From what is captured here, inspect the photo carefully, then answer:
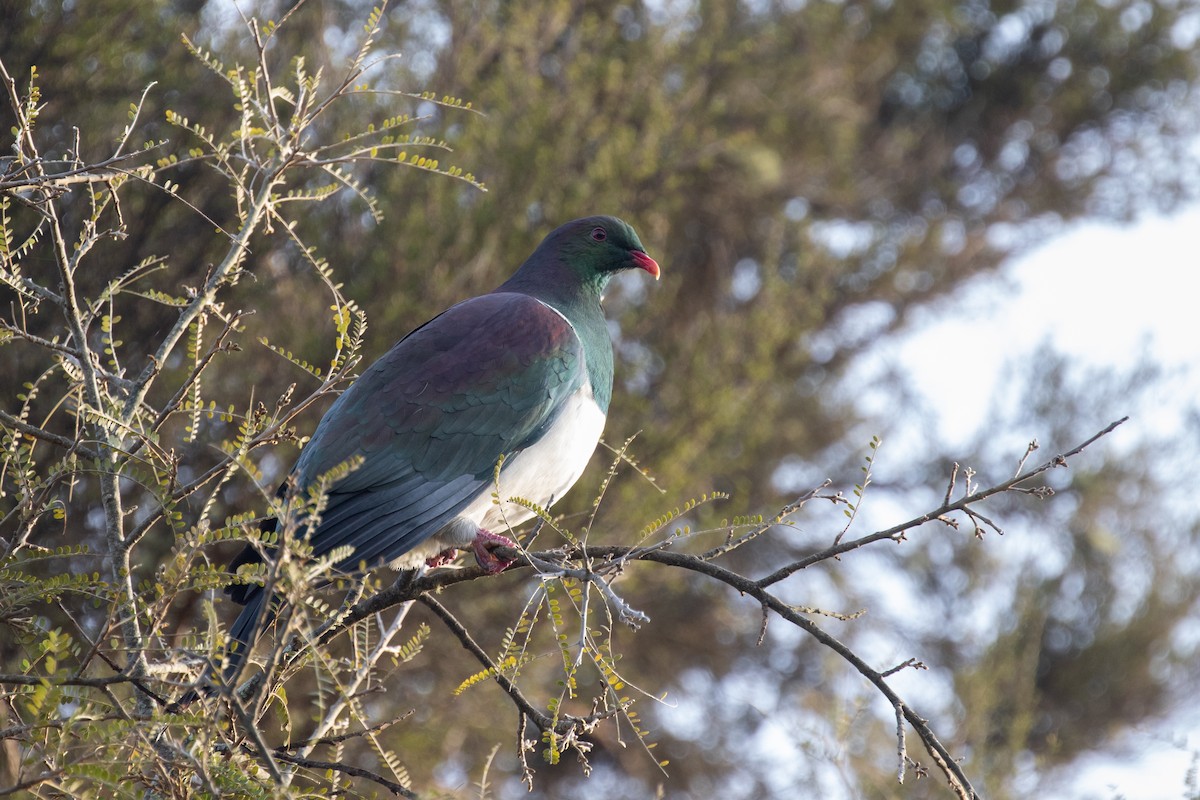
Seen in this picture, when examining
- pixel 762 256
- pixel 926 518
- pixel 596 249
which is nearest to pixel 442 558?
pixel 596 249

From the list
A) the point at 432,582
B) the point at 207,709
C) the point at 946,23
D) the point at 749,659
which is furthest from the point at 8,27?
the point at 946,23

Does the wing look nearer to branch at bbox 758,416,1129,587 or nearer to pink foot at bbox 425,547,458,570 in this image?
pink foot at bbox 425,547,458,570

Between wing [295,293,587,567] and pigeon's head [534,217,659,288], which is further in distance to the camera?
pigeon's head [534,217,659,288]

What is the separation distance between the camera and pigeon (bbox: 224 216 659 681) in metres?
3.28

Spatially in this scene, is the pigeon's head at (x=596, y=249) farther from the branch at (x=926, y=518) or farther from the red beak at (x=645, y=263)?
the branch at (x=926, y=518)

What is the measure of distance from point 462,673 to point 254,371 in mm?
1899

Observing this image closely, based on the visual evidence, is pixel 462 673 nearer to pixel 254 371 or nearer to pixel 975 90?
pixel 254 371

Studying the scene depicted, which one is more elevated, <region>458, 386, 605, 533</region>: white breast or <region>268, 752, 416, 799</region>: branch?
<region>458, 386, 605, 533</region>: white breast

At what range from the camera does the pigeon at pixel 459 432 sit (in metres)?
3.28

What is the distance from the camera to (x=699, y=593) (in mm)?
8773

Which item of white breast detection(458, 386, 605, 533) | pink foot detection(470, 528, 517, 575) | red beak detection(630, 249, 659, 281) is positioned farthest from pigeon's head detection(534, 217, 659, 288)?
pink foot detection(470, 528, 517, 575)

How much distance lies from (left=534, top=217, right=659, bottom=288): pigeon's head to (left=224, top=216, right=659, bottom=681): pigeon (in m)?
0.34

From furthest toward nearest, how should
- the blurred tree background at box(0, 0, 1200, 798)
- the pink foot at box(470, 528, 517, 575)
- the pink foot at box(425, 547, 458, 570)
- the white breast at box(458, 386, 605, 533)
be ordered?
the blurred tree background at box(0, 0, 1200, 798) → the pink foot at box(425, 547, 458, 570) → the white breast at box(458, 386, 605, 533) → the pink foot at box(470, 528, 517, 575)

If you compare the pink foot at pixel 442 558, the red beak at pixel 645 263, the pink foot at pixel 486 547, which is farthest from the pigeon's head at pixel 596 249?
the pink foot at pixel 486 547
